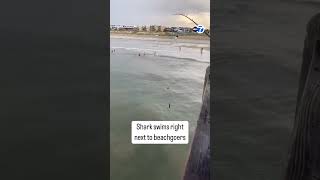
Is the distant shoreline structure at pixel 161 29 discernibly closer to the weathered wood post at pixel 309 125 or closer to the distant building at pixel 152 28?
the distant building at pixel 152 28

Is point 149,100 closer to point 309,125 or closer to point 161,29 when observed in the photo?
point 161,29

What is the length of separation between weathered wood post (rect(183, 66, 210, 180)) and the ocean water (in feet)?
0.11

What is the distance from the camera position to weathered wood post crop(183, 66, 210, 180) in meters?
2.54

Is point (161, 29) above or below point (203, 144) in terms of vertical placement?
above

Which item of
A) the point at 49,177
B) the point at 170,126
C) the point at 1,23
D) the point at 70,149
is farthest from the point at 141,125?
the point at 1,23

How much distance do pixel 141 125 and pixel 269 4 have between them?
37.9 inches

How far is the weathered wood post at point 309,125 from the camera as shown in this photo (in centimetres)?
87

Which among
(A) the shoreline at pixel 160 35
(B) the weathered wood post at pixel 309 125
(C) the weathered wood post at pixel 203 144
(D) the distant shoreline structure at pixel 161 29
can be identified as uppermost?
(D) the distant shoreline structure at pixel 161 29
